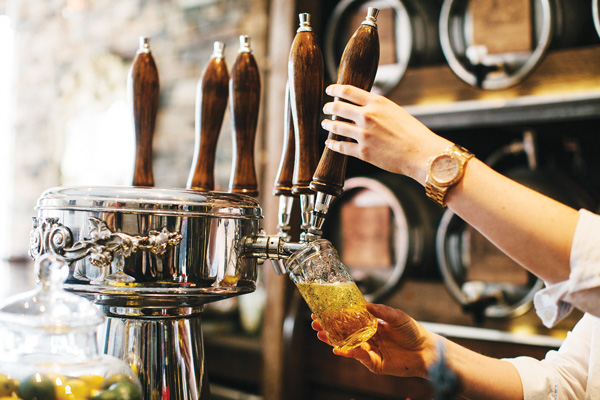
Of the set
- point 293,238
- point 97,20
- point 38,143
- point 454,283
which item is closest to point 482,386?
point 454,283

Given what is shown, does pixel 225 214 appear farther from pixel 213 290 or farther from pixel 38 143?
pixel 38 143

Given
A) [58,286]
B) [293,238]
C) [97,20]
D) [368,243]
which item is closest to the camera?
[58,286]

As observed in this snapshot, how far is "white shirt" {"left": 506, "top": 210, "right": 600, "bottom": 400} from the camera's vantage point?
660 millimetres

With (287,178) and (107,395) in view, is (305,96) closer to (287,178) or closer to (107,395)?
(287,178)

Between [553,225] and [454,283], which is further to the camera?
[454,283]

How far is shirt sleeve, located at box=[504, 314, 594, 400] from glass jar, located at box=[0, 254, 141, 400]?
0.75 m

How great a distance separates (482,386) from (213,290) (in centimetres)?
57

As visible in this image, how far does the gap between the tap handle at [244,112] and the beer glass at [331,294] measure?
237 mm

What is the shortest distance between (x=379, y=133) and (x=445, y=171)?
3.8 inches

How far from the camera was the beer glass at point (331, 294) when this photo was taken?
0.63 m

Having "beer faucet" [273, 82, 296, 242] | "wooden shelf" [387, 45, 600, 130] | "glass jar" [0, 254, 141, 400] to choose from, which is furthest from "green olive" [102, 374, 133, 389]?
"wooden shelf" [387, 45, 600, 130]

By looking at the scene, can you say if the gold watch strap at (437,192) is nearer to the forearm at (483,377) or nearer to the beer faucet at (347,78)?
the beer faucet at (347,78)

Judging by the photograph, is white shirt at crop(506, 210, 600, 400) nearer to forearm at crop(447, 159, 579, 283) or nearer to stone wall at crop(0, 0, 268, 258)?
forearm at crop(447, 159, 579, 283)

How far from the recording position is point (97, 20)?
337cm
